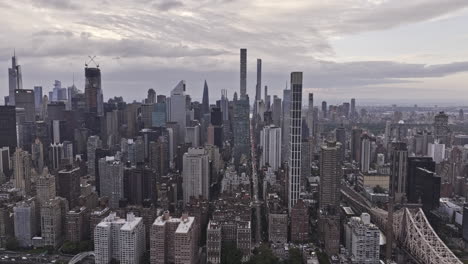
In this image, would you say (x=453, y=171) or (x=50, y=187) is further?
(x=453, y=171)

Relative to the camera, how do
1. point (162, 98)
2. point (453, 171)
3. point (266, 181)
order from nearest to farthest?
1. point (453, 171)
2. point (266, 181)
3. point (162, 98)

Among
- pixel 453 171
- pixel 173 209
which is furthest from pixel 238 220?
pixel 453 171

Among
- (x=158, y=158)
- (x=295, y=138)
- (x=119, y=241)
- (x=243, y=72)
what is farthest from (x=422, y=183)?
(x=243, y=72)

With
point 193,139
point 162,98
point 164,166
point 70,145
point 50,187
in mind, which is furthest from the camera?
point 162,98

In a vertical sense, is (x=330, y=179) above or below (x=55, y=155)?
above

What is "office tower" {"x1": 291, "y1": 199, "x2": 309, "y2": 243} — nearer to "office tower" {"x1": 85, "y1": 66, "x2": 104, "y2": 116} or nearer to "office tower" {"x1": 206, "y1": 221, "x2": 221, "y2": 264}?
"office tower" {"x1": 206, "y1": 221, "x2": 221, "y2": 264}

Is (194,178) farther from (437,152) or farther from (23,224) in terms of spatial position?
(437,152)

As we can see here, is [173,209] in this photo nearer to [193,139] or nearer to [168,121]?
[193,139]
